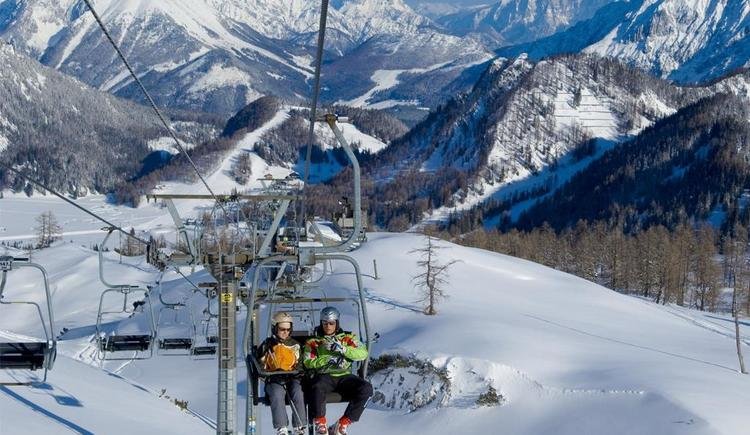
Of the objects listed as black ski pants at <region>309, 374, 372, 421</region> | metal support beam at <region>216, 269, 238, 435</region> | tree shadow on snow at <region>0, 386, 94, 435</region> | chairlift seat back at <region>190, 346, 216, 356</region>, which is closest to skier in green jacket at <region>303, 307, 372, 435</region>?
black ski pants at <region>309, 374, 372, 421</region>

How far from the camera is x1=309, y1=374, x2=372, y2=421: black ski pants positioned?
1205cm

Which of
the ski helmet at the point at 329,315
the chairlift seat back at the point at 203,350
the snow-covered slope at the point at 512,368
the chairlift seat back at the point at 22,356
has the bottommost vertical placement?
the snow-covered slope at the point at 512,368

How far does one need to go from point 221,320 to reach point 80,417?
8.90 meters

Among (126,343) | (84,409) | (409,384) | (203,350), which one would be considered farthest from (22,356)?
(409,384)

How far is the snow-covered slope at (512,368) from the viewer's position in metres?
31.4

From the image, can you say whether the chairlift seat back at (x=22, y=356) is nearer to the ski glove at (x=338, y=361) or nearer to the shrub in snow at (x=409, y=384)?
the ski glove at (x=338, y=361)

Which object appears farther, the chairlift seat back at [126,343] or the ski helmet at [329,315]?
the chairlift seat back at [126,343]

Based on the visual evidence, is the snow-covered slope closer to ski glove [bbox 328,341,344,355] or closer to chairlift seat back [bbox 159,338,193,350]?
chairlift seat back [bbox 159,338,193,350]

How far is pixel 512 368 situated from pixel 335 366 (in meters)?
29.1

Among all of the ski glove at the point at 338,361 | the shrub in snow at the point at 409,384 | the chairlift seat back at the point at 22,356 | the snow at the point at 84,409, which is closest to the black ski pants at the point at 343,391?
the ski glove at the point at 338,361

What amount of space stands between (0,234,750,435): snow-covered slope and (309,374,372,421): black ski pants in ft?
27.9

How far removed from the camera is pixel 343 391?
1256 centimetres

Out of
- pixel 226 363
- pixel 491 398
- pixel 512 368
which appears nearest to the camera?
pixel 226 363

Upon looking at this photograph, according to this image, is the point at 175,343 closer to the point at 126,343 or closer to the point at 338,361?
the point at 126,343
